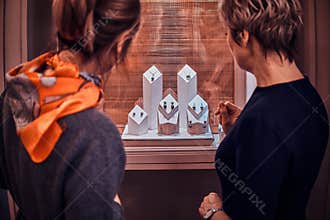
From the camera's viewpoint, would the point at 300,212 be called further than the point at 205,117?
No

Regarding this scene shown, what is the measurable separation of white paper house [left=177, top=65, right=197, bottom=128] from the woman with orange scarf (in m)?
0.68

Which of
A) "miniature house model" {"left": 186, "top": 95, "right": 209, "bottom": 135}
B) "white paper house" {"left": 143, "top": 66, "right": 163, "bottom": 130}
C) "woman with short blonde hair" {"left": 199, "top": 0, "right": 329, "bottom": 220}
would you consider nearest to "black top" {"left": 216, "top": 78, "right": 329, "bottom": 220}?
"woman with short blonde hair" {"left": 199, "top": 0, "right": 329, "bottom": 220}

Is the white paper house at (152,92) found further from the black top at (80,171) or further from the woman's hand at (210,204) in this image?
the black top at (80,171)

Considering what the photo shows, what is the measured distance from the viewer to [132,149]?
4.58 feet

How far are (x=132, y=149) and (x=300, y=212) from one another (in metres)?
0.57

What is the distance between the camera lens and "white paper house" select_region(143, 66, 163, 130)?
59.7 inches

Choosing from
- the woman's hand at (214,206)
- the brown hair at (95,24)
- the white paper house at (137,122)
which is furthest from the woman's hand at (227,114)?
the brown hair at (95,24)

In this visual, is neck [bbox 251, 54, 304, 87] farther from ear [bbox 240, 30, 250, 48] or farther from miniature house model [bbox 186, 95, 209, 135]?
miniature house model [bbox 186, 95, 209, 135]

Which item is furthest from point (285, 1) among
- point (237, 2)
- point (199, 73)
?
point (199, 73)

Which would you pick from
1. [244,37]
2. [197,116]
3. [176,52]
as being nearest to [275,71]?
[244,37]

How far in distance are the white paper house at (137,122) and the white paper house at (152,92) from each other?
6 cm

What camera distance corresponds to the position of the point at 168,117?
1464mm

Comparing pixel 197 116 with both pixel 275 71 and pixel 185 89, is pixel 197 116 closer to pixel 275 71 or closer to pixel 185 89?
pixel 185 89

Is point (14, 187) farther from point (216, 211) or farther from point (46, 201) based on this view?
point (216, 211)
